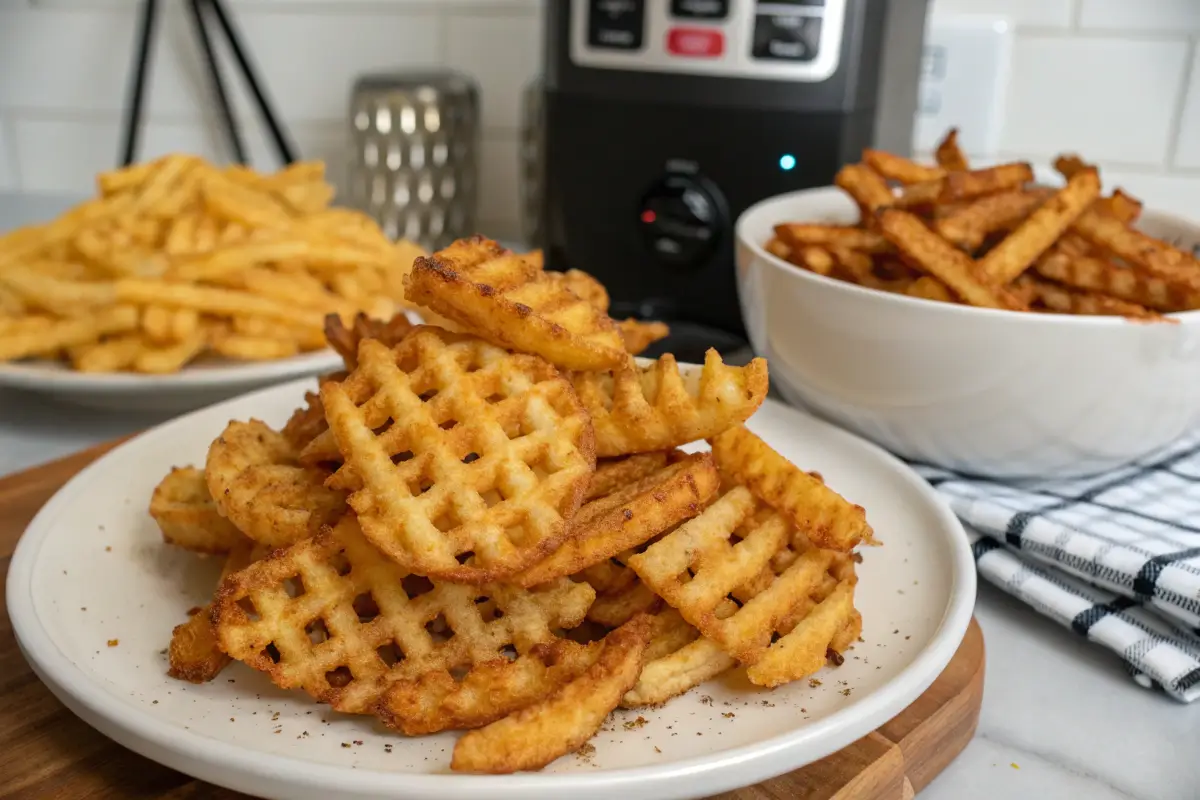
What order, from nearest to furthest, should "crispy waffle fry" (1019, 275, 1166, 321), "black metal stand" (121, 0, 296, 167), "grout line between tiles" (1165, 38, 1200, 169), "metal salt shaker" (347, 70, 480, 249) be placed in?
"crispy waffle fry" (1019, 275, 1166, 321)
"grout line between tiles" (1165, 38, 1200, 169)
"metal salt shaker" (347, 70, 480, 249)
"black metal stand" (121, 0, 296, 167)

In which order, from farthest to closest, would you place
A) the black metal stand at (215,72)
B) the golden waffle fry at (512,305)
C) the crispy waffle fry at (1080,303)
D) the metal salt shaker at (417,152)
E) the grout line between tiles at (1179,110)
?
the black metal stand at (215,72)
the metal salt shaker at (417,152)
the grout line between tiles at (1179,110)
the crispy waffle fry at (1080,303)
the golden waffle fry at (512,305)

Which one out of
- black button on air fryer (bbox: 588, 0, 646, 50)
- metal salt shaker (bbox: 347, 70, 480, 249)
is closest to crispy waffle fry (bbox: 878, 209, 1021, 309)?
black button on air fryer (bbox: 588, 0, 646, 50)

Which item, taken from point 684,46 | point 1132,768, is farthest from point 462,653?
point 684,46

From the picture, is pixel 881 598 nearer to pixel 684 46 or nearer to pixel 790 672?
pixel 790 672

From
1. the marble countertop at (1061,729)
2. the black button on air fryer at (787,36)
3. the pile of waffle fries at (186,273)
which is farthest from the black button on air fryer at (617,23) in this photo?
the marble countertop at (1061,729)

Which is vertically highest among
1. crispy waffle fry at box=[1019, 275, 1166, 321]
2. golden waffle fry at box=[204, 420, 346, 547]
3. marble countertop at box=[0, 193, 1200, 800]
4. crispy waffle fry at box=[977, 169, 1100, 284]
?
crispy waffle fry at box=[977, 169, 1100, 284]

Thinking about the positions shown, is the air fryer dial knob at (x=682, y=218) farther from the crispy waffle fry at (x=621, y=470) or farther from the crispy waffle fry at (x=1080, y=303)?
the crispy waffle fry at (x=621, y=470)

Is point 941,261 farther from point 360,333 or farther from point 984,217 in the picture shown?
point 360,333

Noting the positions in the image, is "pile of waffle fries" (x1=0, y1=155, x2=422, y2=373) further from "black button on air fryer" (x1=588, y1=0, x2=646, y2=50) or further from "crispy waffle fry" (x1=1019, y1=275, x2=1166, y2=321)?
"crispy waffle fry" (x1=1019, y1=275, x2=1166, y2=321)
